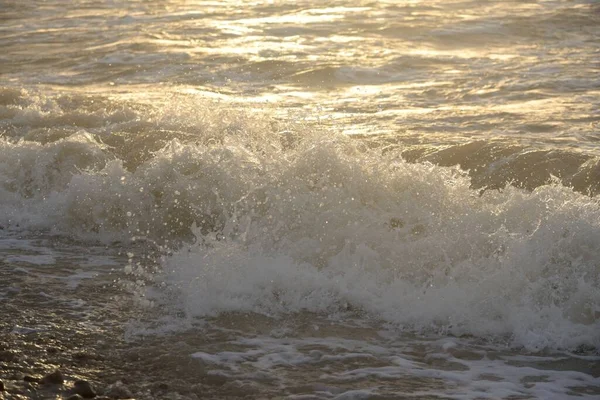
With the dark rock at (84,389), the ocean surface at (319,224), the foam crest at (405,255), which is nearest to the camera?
the dark rock at (84,389)

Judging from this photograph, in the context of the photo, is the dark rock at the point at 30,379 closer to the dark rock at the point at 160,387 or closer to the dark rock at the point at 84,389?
the dark rock at the point at 84,389

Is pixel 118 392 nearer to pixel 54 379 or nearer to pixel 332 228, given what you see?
pixel 54 379

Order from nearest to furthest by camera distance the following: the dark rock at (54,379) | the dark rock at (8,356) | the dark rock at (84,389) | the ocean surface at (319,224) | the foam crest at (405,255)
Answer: the dark rock at (84,389), the dark rock at (54,379), the dark rock at (8,356), the ocean surface at (319,224), the foam crest at (405,255)

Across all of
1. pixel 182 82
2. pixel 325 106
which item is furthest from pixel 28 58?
pixel 325 106

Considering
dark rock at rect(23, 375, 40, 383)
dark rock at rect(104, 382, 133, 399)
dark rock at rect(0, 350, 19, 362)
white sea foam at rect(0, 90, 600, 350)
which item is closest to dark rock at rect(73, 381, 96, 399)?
dark rock at rect(104, 382, 133, 399)

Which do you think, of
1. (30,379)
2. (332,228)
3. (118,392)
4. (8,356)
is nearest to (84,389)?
(118,392)

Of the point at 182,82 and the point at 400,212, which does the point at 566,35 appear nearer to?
the point at 182,82

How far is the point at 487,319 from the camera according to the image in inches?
245

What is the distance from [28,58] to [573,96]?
10.9 m

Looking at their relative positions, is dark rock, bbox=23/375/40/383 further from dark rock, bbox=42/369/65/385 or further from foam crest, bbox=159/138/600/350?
foam crest, bbox=159/138/600/350

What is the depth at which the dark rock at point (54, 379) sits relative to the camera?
4.98 meters

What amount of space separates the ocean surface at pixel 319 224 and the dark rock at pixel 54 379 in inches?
18.2

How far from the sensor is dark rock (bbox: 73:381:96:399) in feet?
15.9

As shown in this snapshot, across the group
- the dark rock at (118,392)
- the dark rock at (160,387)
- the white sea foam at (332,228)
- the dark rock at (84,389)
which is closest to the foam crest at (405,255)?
the white sea foam at (332,228)
